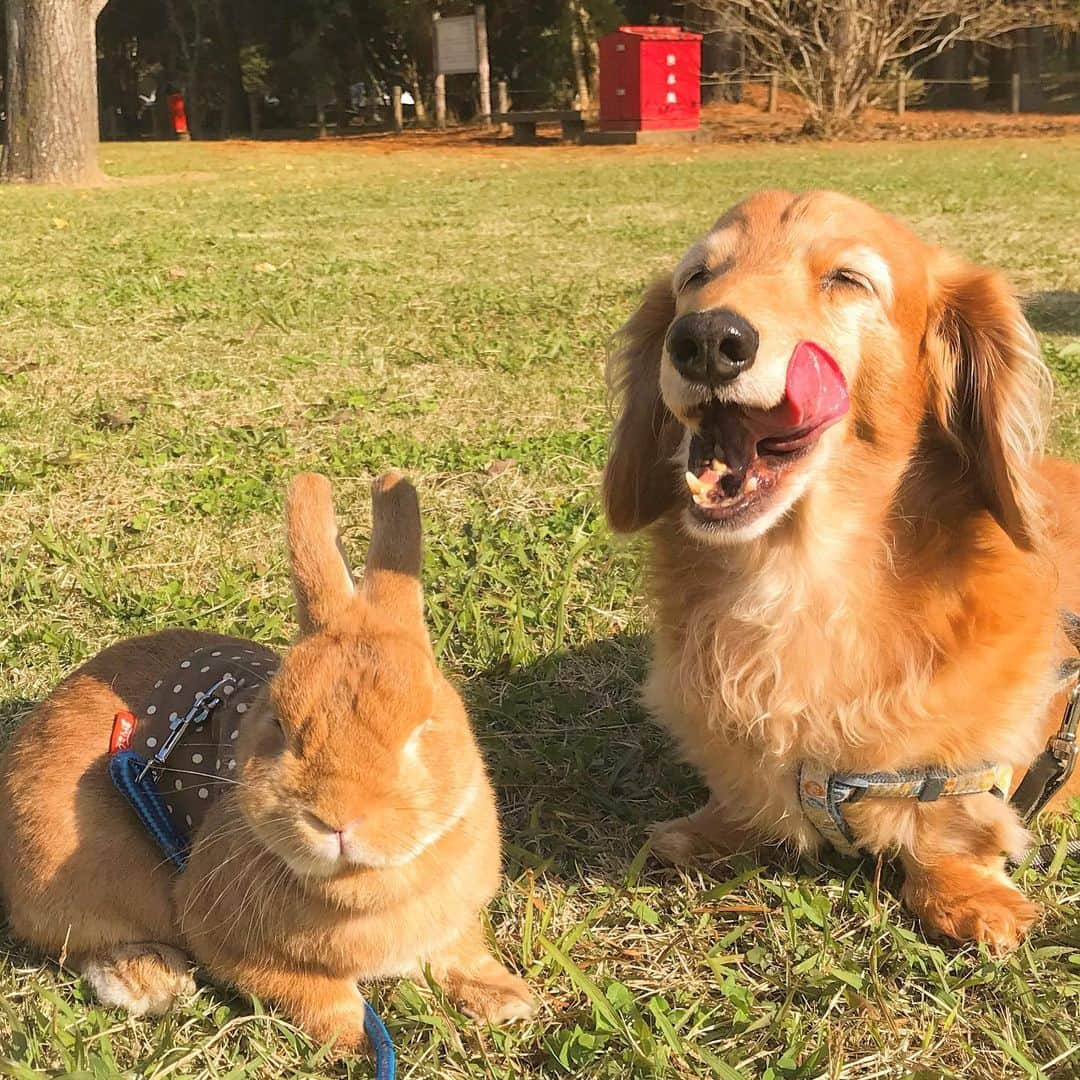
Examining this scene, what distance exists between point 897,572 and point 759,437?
0.44 m

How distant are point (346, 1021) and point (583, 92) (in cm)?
3081

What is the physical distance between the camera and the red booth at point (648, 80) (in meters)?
23.3

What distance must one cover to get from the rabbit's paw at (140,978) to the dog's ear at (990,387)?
1926 mm

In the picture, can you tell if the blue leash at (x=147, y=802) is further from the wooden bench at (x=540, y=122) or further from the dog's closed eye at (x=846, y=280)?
the wooden bench at (x=540, y=122)

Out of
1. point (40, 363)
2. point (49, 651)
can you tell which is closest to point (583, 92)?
point (40, 363)

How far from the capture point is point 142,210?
13234 millimetres

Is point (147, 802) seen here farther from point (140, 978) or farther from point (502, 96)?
point (502, 96)

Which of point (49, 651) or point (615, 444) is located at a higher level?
point (615, 444)

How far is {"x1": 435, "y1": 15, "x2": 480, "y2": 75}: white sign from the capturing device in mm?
28141

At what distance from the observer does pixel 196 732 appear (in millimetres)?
2217

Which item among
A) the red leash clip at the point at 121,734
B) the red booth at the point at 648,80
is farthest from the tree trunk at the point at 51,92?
the red leash clip at the point at 121,734

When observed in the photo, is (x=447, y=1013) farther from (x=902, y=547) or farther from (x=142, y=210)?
(x=142, y=210)

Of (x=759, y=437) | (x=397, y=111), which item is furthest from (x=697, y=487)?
(x=397, y=111)

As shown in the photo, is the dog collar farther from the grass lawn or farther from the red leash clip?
the red leash clip
